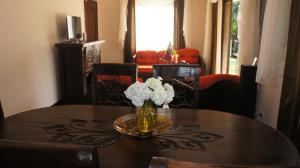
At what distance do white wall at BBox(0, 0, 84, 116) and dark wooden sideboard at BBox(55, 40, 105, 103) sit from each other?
122mm

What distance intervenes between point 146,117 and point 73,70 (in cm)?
322

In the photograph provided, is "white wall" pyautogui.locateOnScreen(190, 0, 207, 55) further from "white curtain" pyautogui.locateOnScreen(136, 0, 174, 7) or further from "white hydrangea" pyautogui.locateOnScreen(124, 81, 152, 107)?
"white hydrangea" pyautogui.locateOnScreen(124, 81, 152, 107)

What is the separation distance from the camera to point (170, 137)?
1.42 metres

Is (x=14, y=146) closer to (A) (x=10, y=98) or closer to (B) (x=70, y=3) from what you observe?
(A) (x=10, y=98)

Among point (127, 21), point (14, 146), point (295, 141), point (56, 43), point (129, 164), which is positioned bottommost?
point (295, 141)

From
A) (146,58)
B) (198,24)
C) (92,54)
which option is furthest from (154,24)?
(92,54)

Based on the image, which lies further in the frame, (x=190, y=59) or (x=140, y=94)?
(x=190, y=59)

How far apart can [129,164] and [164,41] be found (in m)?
6.12

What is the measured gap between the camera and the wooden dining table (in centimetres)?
119

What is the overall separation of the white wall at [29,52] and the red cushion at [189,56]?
3006 millimetres

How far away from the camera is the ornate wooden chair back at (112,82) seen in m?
2.18

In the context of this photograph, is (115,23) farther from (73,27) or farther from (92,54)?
(73,27)

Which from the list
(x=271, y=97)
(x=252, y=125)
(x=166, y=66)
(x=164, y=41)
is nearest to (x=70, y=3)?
(x=164, y=41)

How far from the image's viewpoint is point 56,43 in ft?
14.1
